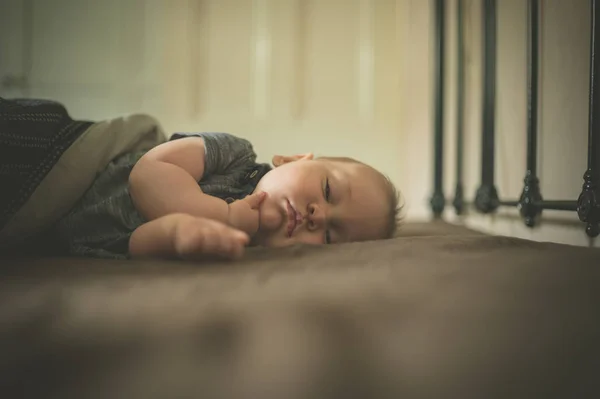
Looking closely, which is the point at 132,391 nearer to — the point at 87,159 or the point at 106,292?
the point at 106,292

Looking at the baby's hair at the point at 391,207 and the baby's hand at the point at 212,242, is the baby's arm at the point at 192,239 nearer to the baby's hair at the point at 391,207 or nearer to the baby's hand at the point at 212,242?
the baby's hand at the point at 212,242

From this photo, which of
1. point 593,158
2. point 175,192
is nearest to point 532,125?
point 593,158

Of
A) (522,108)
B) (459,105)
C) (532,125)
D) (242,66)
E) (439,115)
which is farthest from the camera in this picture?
(242,66)

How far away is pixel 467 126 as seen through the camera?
4.86 ft

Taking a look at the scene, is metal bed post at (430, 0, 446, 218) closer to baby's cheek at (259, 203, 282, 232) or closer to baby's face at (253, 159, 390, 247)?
baby's face at (253, 159, 390, 247)

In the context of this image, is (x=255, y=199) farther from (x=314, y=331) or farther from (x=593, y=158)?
(x=593, y=158)

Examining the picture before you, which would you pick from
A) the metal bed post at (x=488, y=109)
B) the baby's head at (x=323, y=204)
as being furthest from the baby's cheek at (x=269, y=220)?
the metal bed post at (x=488, y=109)

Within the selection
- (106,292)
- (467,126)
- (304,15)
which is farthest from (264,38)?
(106,292)

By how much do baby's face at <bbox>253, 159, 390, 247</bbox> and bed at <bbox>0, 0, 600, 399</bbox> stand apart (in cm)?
26

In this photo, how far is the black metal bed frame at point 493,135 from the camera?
2.34 ft

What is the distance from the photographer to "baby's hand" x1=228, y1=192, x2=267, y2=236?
2.19 ft

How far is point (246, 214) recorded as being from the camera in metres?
0.68

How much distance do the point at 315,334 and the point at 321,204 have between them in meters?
0.42

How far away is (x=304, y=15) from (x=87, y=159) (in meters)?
1.65
